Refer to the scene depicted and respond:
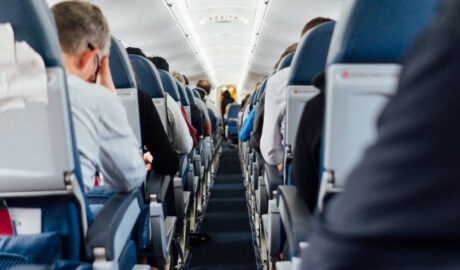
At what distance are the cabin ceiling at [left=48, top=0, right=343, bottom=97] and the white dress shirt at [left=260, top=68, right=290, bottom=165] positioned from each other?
361cm

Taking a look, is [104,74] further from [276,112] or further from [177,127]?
[177,127]

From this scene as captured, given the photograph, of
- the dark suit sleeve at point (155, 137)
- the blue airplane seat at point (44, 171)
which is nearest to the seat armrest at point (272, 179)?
the dark suit sleeve at point (155, 137)

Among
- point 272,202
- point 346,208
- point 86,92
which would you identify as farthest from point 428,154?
point 272,202

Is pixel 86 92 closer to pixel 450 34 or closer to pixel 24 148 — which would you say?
pixel 24 148

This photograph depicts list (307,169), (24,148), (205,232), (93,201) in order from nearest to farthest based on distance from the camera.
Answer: (24,148)
(307,169)
(93,201)
(205,232)

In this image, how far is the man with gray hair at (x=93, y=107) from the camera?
1.25m

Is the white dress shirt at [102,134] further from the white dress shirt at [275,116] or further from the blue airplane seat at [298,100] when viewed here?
the white dress shirt at [275,116]

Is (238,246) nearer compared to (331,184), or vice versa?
(331,184)

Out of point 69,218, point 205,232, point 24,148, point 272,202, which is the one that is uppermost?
point 24,148

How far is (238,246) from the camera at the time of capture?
12.0 ft

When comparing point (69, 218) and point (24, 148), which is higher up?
point (24, 148)

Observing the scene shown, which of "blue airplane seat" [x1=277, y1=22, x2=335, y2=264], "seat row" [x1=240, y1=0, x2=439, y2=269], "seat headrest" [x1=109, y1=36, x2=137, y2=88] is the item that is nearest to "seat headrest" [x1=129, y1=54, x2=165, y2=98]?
"seat headrest" [x1=109, y1=36, x2=137, y2=88]

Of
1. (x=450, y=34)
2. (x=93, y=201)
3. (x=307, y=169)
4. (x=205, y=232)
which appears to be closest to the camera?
(x=450, y=34)

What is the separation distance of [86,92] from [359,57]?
91 cm
